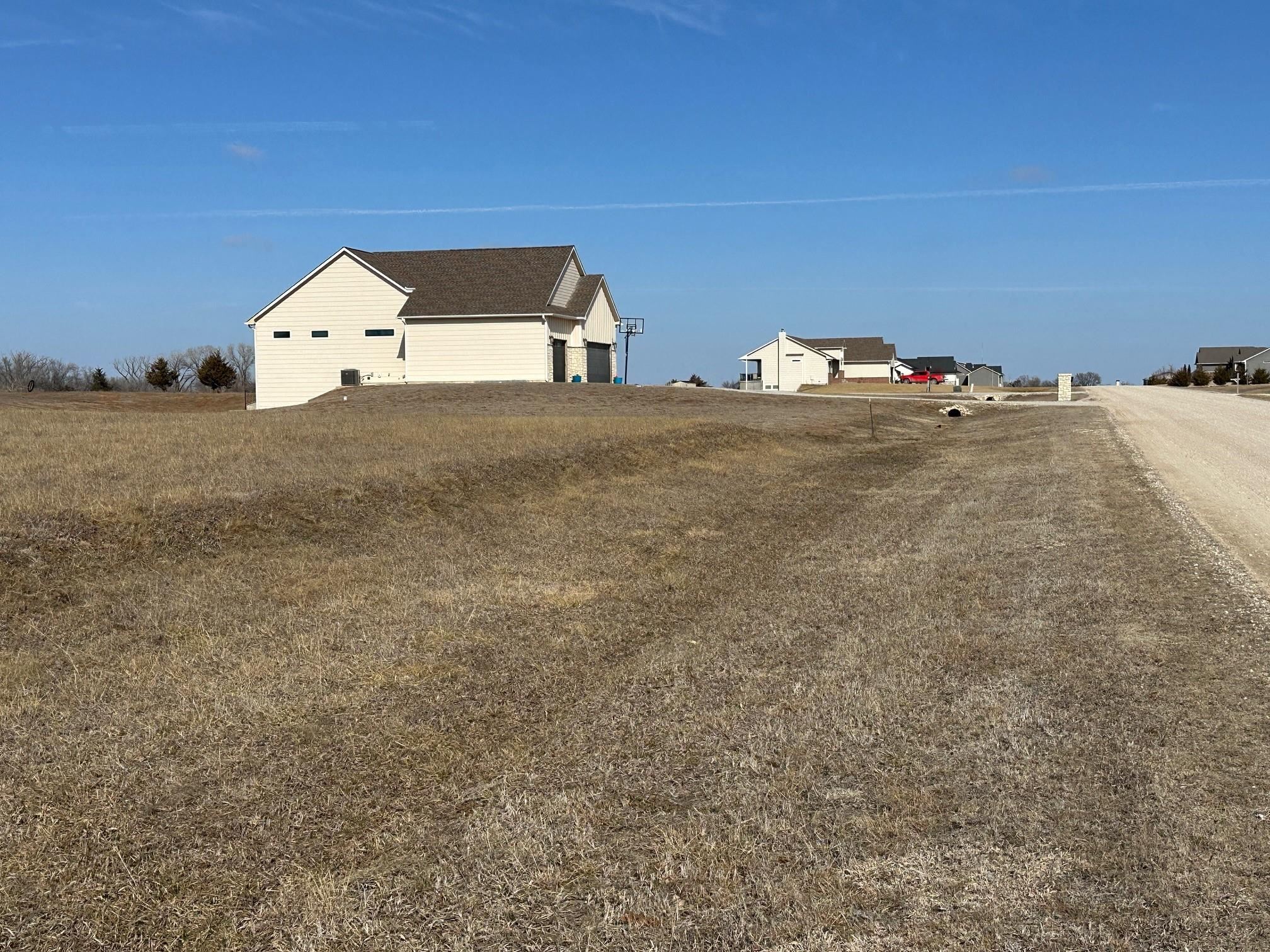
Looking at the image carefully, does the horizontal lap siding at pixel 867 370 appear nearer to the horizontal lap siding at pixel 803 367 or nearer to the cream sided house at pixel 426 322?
the horizontal lap siding at pixel 803 367

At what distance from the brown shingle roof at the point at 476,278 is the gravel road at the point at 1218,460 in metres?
23.7

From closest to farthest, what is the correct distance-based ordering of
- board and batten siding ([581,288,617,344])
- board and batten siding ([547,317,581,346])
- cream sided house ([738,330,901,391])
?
board and batten siding ([547,317,581,346]) < board and batten siding ([581,288,617,344]) < cream sided house ([738,330,901,391])

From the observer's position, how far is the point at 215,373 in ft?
220

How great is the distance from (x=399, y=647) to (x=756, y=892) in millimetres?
4192

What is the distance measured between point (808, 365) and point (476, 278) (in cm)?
5369

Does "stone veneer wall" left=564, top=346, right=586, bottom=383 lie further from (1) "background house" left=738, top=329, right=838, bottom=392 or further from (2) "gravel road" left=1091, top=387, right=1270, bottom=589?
(1) "background house" left=738, top=329, right=838, bottom=392

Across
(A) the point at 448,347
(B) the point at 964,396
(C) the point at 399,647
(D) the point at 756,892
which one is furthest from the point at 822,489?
(B) the point at 964,396

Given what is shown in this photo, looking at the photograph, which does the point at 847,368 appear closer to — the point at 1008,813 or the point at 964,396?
the point at 964,396

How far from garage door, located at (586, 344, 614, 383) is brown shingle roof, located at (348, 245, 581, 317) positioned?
284cm

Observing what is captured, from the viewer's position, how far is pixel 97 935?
13.1 feet

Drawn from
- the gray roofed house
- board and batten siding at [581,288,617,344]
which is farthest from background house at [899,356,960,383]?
board and batten siding at [581,288,617,344]

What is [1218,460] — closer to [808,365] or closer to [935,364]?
[808,365]

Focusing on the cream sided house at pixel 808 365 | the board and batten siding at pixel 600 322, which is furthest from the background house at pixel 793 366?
the board and batten siding at pixel 600 322

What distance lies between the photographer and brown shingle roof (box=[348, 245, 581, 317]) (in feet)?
149
